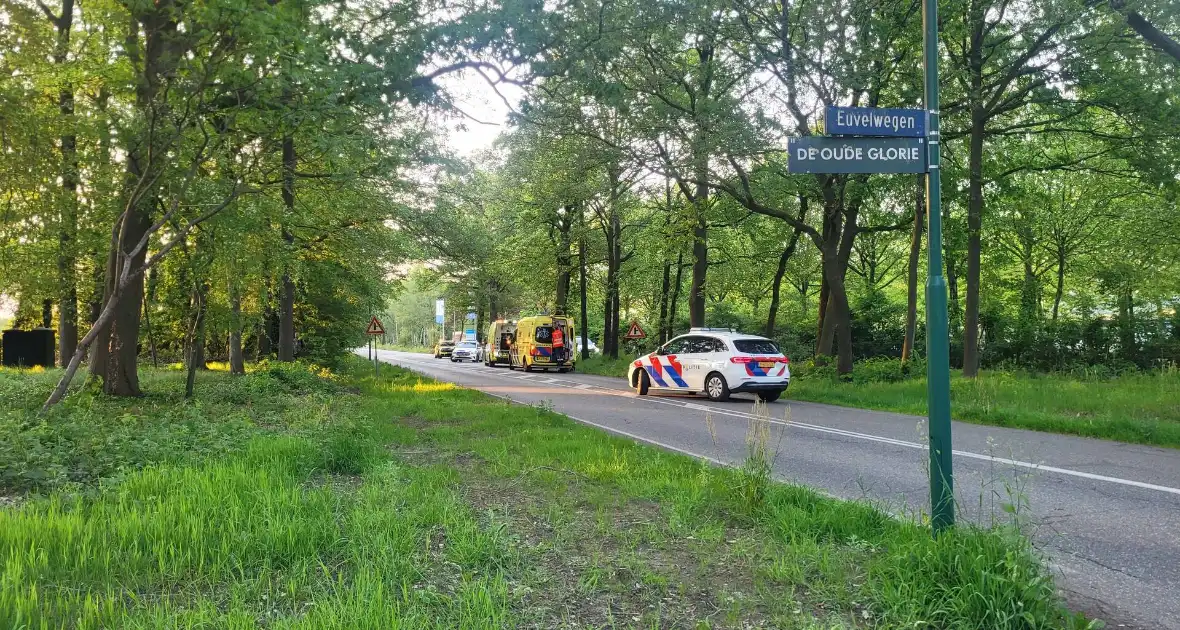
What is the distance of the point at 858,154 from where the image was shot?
14.7ft

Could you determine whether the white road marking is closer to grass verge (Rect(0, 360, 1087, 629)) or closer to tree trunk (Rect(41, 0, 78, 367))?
grass verge (Rect(0, 360, 1087, 629))

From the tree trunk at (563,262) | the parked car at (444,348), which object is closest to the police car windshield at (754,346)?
the tree trunk at (563,262)

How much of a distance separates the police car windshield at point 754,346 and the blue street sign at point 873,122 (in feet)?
37.5

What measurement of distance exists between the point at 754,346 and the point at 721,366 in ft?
2.91

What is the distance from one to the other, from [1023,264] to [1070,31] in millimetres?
21463

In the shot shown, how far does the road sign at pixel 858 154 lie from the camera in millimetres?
4453

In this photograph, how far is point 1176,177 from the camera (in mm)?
14617

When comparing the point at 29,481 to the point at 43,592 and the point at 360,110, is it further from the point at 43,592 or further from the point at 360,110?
the point at 360,110

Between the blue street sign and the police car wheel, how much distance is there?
11622 mm

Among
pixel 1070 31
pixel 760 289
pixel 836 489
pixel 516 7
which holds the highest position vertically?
pixel 1070 31

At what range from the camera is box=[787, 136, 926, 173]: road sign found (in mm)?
4453

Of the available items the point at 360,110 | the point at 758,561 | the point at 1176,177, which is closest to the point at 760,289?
the point at 1176,177

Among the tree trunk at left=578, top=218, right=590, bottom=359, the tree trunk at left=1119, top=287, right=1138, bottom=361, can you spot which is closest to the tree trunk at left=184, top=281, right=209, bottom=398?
the tree trunk at left=578, top=218, right=590, bottom=359

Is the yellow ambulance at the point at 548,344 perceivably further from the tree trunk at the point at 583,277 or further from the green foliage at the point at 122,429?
the green foliage at the point at 122,429
